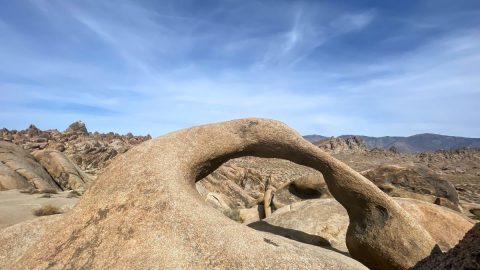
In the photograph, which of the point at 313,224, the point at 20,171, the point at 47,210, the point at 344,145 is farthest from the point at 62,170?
the point at 344,145

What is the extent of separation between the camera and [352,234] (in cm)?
902

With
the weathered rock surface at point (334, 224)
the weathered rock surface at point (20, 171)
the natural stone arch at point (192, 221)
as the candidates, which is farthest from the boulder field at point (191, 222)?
the weathered rock surface at point (20, 171)

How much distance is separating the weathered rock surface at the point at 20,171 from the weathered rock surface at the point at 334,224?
61.2ft

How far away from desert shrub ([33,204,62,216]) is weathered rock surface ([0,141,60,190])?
978 centimetres

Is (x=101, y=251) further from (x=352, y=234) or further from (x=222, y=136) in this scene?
(x=352, y=234)

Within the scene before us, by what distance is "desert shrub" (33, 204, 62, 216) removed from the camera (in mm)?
15312

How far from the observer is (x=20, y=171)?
25844mm

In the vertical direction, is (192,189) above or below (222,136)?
below

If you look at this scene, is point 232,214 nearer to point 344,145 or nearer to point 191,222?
point 191,222

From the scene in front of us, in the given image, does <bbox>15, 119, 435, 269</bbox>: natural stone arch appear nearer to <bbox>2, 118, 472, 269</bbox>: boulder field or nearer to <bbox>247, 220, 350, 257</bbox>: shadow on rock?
<bbox>2, 118, 472, 269</bbox>: boulder field

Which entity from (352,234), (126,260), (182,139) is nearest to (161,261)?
(126,260)

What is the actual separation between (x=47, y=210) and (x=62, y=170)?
15.6m

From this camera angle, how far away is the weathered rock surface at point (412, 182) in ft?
56.7

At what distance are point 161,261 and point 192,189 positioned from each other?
1849mm
